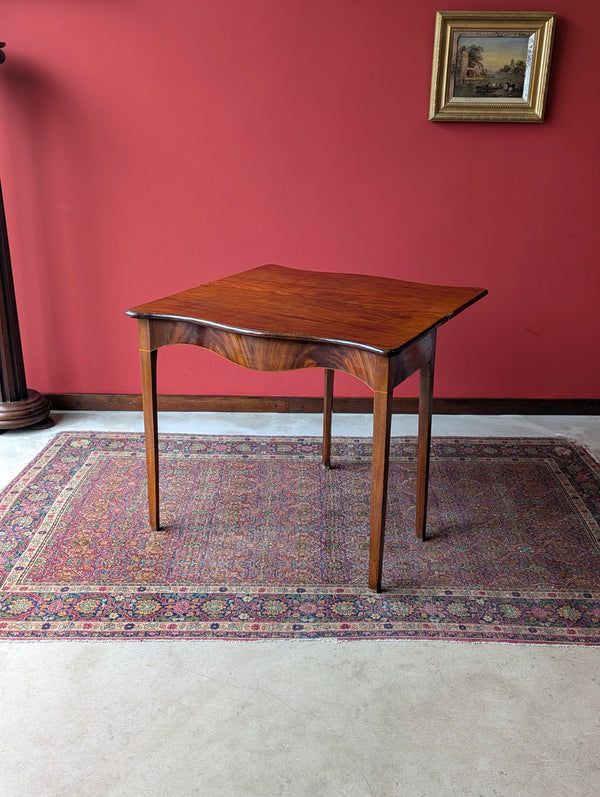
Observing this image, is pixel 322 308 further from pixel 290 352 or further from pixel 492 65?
pixel 492 65

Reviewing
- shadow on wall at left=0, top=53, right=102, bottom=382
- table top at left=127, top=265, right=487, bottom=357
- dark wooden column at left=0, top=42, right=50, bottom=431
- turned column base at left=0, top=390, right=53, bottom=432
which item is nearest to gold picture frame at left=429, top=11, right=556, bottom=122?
table top at left=127, top=265, right=487, bottom=357

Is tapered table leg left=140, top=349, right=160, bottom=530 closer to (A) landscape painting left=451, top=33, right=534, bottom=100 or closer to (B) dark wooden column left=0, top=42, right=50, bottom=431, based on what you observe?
(B) dark wooden column left=0, top=42, right=50, bottom=431

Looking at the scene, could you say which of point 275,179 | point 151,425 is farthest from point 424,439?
point 275,179

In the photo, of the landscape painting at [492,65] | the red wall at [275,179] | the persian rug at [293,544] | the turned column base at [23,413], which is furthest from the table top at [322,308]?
the turned column base at [23,413]

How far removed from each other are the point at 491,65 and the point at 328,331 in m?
1.91

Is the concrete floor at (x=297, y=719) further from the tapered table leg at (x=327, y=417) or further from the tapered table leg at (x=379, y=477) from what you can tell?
the tapered table leg at (x=327, y=417)

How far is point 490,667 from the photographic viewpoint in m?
2.02

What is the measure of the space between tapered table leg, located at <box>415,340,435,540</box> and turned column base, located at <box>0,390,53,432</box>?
1867 millimetres

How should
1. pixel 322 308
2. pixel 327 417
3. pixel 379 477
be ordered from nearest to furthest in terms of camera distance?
pixel 379 477 → pixel 322 308 → pixel 327 417

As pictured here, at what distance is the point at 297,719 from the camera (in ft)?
6.00

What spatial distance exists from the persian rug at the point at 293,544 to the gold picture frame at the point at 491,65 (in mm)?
1456

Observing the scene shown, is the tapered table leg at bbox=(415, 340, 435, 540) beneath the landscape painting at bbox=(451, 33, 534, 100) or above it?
beneath

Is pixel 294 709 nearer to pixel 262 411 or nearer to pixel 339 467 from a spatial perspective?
pixel 339 467

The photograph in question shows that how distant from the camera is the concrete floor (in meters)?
1.66
